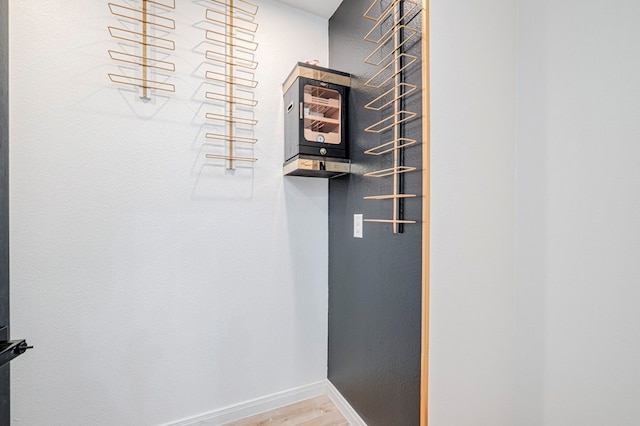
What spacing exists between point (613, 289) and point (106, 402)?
2355mm

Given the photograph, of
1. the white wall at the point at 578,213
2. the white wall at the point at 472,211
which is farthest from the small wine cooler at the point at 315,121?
the white wall at the point at 578,213

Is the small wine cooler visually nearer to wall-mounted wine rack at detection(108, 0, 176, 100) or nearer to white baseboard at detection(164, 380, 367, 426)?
wall-mounted wine rack at detection(108, 0, 176, 100)

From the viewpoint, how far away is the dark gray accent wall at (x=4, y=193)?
107 centimetres

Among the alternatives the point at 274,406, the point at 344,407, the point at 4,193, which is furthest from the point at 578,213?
the point at 4,193

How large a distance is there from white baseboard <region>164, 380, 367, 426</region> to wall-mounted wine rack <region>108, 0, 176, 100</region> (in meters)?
1.92

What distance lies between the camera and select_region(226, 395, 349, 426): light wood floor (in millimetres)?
1609

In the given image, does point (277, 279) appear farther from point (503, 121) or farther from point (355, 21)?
point (355, 21)

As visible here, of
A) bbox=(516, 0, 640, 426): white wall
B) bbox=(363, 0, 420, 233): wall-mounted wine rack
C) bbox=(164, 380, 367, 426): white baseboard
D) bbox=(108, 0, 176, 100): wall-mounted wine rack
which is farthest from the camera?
bbox=(164, 380, 367, 426): white baseboard

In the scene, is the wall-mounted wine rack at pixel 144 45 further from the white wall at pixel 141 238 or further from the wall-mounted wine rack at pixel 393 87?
the wall-mounted wine rack at pixel 393 87

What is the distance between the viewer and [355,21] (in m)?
1.62

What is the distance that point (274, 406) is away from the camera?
5.69 ft

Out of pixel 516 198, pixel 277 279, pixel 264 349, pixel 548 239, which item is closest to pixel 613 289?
pixel 548 239

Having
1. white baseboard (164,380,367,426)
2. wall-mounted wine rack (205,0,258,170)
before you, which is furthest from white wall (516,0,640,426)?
wall-mounted wine rack (205,0,258,170)

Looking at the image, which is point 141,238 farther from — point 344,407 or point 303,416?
point 344,407
